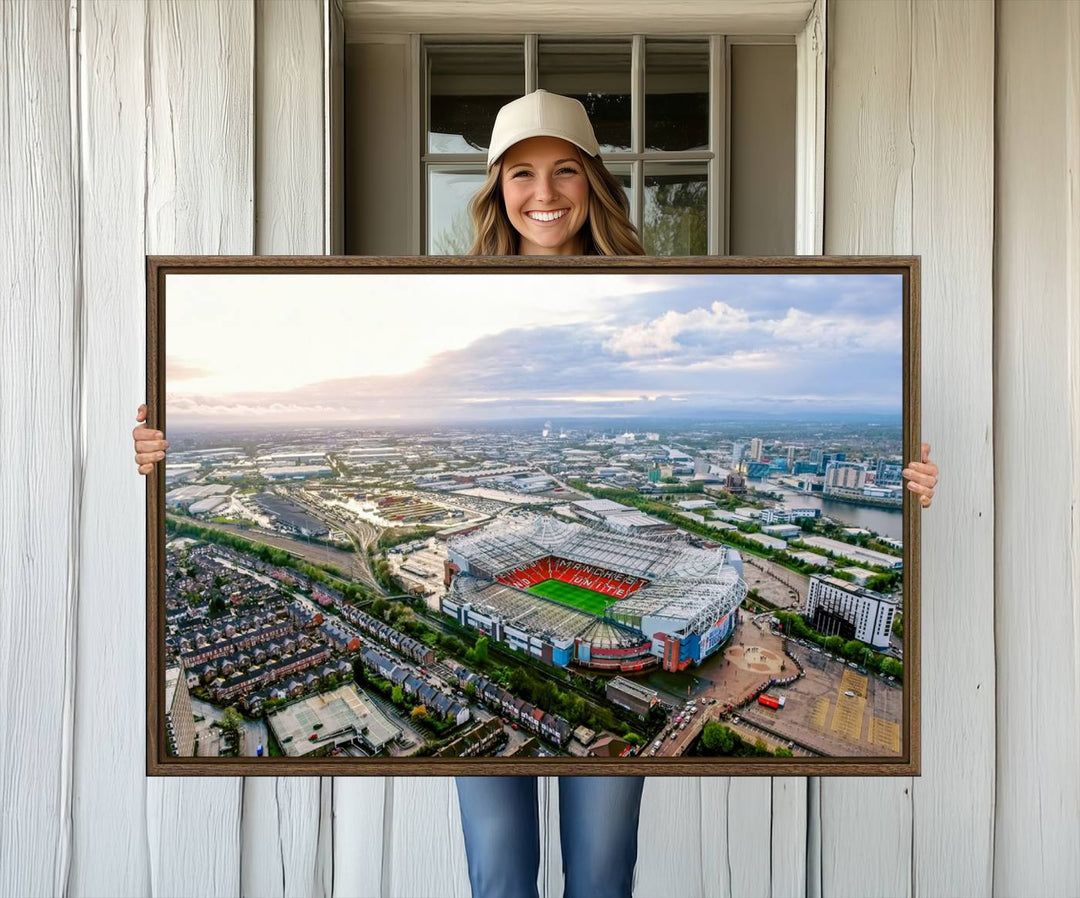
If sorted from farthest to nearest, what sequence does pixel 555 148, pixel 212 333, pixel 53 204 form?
pixel 53 204, pixel 555 148, pixel 212 333

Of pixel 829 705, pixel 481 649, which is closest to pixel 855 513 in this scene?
pixel 829 705

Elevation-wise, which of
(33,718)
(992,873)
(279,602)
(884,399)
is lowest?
(992,873)

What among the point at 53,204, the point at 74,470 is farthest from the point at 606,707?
the point at 53,204

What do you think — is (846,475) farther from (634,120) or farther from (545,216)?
(634,120)

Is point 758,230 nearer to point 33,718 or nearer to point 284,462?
point 284,462

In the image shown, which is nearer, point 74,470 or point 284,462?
point 284,462

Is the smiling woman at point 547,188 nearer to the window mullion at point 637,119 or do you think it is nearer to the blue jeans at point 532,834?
the window mullion at point 637,119

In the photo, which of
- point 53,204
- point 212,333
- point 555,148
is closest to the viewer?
point 212,333
